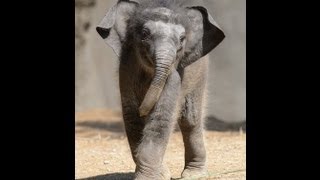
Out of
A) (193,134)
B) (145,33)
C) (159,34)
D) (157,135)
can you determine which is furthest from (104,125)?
(159,34)

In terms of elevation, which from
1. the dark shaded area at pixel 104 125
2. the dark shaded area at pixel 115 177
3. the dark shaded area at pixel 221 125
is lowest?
the dark shaded area at pixel 104 125

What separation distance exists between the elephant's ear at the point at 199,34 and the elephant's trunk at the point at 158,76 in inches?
19.4

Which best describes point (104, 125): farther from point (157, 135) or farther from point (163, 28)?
point (163, 28)

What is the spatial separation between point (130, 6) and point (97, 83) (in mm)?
8194

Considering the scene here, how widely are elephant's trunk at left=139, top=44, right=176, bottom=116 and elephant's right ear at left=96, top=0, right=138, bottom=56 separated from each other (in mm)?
559

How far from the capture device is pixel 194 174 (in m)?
6.90

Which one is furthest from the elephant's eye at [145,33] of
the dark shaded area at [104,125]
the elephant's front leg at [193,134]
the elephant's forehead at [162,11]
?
the dark shaded area at [104,125]

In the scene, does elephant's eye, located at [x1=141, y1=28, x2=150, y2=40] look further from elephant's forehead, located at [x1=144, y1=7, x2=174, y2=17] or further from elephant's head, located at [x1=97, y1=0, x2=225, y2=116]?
elephant's forehead, located at [x1=144, y1=7, x2=174, y2=17]

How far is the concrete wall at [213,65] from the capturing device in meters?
11.7

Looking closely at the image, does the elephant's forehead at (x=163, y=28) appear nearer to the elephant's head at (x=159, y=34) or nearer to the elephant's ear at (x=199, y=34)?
the elephant's head at (x=159, y=34)
